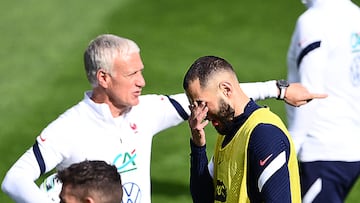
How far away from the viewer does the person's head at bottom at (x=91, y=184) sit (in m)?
4.97

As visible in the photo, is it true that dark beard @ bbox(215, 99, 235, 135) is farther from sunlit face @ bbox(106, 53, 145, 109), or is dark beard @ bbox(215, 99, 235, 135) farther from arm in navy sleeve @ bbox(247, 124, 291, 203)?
sunlit face @ bbox(106, 53, 145, 109)

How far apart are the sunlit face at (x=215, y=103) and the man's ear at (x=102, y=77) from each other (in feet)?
3.64

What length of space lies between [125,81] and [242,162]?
4.47 feet

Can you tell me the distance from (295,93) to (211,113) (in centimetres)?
112

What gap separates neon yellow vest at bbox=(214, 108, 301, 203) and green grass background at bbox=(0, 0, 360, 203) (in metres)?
4.36

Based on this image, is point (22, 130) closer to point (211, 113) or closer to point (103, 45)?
point (103, 45)

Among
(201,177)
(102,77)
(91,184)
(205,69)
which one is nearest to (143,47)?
(102,77)

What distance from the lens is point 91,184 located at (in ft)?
16.4

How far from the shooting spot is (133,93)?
22.8 ft

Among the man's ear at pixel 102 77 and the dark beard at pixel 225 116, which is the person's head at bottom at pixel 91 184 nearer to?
the dark beard at pixel 225 116

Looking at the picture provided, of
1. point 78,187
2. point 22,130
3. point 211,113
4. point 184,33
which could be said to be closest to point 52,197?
point 211,113

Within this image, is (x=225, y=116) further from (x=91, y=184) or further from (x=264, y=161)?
(x=91, y=184)

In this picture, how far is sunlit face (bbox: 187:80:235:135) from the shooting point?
591 cm

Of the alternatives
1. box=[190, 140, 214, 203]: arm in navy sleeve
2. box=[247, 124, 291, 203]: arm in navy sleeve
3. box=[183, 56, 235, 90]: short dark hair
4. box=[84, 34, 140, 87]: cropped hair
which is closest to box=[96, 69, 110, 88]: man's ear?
box=[84, 34, 140, 87]: cropped hair
